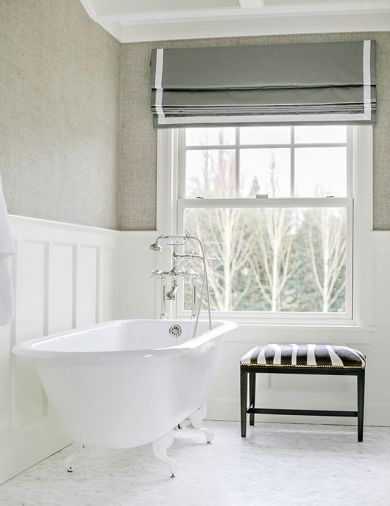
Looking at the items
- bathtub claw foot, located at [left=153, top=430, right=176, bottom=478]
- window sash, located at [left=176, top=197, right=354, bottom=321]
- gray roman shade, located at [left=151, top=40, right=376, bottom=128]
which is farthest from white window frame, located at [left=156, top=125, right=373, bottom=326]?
bathtub claw foot, located at [left=153, top=430, right=176, bottom=478]

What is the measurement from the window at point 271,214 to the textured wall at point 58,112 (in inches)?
23.3

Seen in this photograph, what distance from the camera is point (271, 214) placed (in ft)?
15.3

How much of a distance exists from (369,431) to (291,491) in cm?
128

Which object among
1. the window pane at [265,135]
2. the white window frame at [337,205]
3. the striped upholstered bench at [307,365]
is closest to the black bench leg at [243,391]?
the striped upholstered bench at [307,365]

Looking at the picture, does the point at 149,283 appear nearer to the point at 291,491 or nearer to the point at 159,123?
the point at 159,123

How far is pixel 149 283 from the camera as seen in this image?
4.67 metres

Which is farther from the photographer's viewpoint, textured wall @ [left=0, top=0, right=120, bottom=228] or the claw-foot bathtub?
textured wall @ [left=0, top=0, right=120, bottom=228]

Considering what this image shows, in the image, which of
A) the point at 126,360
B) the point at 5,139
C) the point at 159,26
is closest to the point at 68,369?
the point at 126,360

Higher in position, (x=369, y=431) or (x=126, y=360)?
A: (x=126, y=360)

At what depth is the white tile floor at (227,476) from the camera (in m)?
2.98

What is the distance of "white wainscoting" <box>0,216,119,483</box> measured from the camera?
10.6ft

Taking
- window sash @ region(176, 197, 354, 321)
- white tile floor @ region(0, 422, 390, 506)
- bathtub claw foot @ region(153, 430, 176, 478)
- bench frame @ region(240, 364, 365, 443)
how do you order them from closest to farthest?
white tile floor @ region(0, 422, 390, 506)
bathtub claw foot @ region(153, 430, 176, 478)
bench frame @ region(240, 364, 365, 443)
window sash @ region(176, 197, 354, 321)

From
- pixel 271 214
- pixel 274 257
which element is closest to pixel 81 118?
pixel 271 214

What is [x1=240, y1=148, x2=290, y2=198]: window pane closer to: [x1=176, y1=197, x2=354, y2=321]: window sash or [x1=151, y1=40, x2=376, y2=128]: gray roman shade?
[x1=176, y1=197, x2=354, y2=321]: window sash
